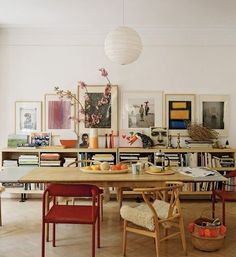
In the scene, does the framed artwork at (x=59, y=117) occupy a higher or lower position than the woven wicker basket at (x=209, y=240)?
higher

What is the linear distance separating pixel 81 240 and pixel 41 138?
226cm

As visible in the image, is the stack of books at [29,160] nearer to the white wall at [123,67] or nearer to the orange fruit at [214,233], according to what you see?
the white wall at [123,67]

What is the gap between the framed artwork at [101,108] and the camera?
5.58 meters

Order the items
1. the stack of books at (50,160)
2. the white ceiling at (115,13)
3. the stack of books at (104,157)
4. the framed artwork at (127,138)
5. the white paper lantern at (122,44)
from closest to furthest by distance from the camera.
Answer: the white paper lantern at (122,44)
the white ceiling at (115,13)
the stack of books at (104,157)
the stack of books at (50,160)
the framed artwork at (127,138)

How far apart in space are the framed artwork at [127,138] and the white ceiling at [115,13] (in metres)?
1.63

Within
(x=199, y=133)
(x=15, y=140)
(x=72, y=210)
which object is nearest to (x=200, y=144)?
(x=199, y=133)

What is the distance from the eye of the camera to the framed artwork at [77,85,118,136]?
5578mm

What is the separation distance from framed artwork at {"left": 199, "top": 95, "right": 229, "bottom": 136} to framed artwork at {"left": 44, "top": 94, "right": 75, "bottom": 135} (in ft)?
6.75

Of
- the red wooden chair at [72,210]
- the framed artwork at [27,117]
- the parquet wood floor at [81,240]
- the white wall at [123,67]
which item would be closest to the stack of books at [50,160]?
the framed artwork at [27,117]

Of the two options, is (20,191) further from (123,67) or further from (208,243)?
(208,243)

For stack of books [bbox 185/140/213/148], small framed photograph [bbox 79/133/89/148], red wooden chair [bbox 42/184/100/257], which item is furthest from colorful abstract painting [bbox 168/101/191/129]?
red wooden chair [bbox 42/184/100/257]

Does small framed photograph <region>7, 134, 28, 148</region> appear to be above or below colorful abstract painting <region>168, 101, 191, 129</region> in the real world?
below

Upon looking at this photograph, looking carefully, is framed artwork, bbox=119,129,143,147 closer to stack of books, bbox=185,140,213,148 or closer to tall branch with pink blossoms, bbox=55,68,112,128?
tall branch with pink blossoms, bbox=55,68,112,128

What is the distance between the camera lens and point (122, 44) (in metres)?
3.36
